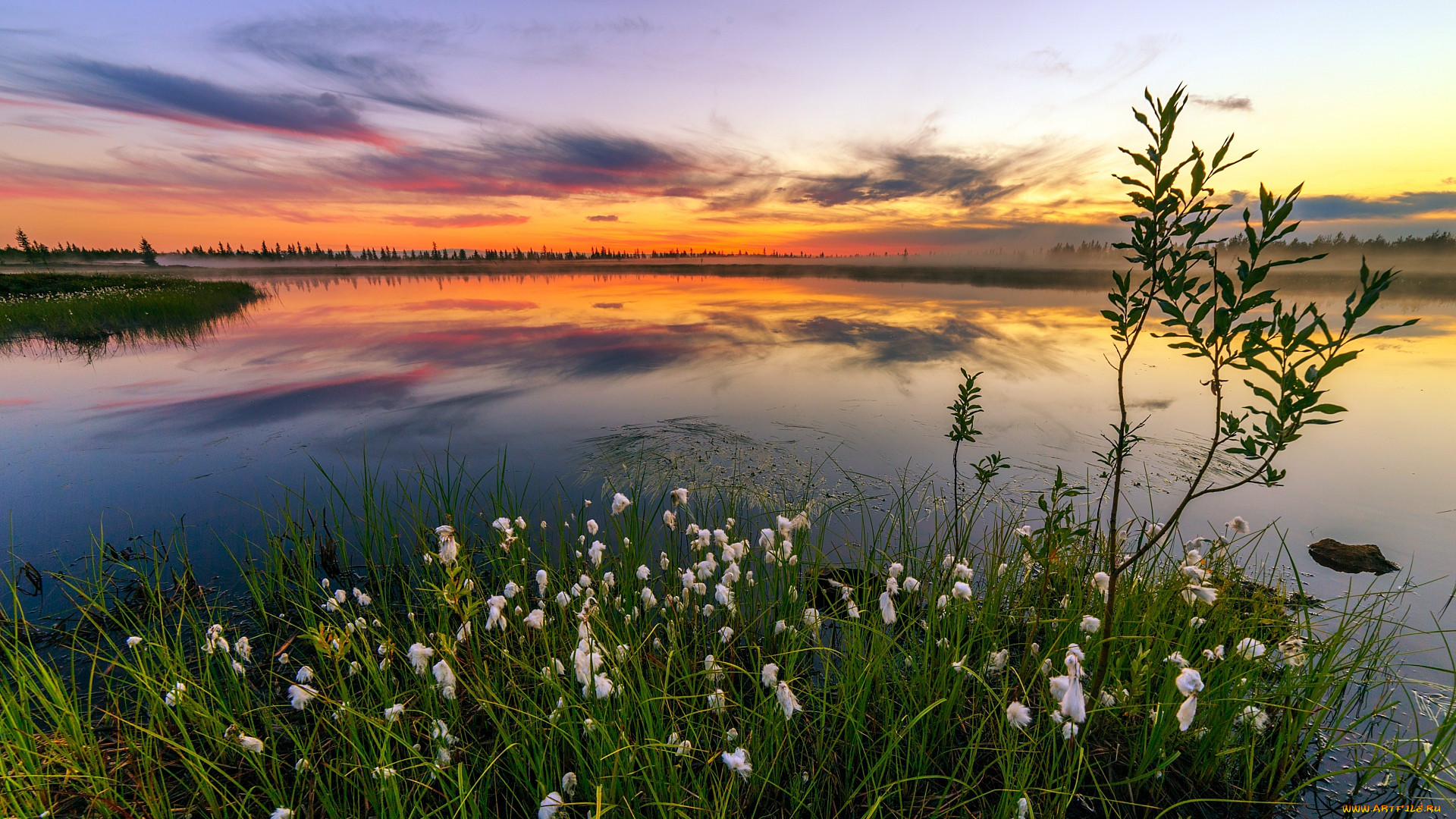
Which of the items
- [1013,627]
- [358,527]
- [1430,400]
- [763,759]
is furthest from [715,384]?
[1430,400]

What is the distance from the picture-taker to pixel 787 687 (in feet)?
8.04

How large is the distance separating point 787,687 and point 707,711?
0.67 metres

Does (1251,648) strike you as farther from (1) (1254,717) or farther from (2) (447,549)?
(2) (447,549)

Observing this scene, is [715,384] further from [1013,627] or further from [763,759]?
[763,759]

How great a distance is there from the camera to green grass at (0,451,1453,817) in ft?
9.23

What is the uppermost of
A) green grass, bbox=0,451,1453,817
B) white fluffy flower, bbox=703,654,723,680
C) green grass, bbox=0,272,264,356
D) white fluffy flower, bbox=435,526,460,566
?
green grass, bbox=0,272,264,356

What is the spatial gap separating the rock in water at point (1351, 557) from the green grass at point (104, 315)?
2968 centimetres

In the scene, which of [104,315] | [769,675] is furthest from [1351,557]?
[104,315]

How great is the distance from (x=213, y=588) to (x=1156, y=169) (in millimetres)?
8692

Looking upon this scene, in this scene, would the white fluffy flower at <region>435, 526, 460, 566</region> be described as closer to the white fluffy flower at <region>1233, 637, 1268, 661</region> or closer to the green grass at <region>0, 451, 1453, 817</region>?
the green grass at <region>0, 451, 1453, 817</region>

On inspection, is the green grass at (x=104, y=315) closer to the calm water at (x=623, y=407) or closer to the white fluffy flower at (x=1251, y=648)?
the calm water at (x=623, y=407)

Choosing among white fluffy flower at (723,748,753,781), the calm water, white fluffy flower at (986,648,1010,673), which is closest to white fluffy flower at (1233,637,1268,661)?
white fluffy flower at (986,648,1010,673)

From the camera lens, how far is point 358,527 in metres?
5.99

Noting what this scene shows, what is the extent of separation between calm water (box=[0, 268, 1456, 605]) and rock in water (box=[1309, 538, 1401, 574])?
351mm
